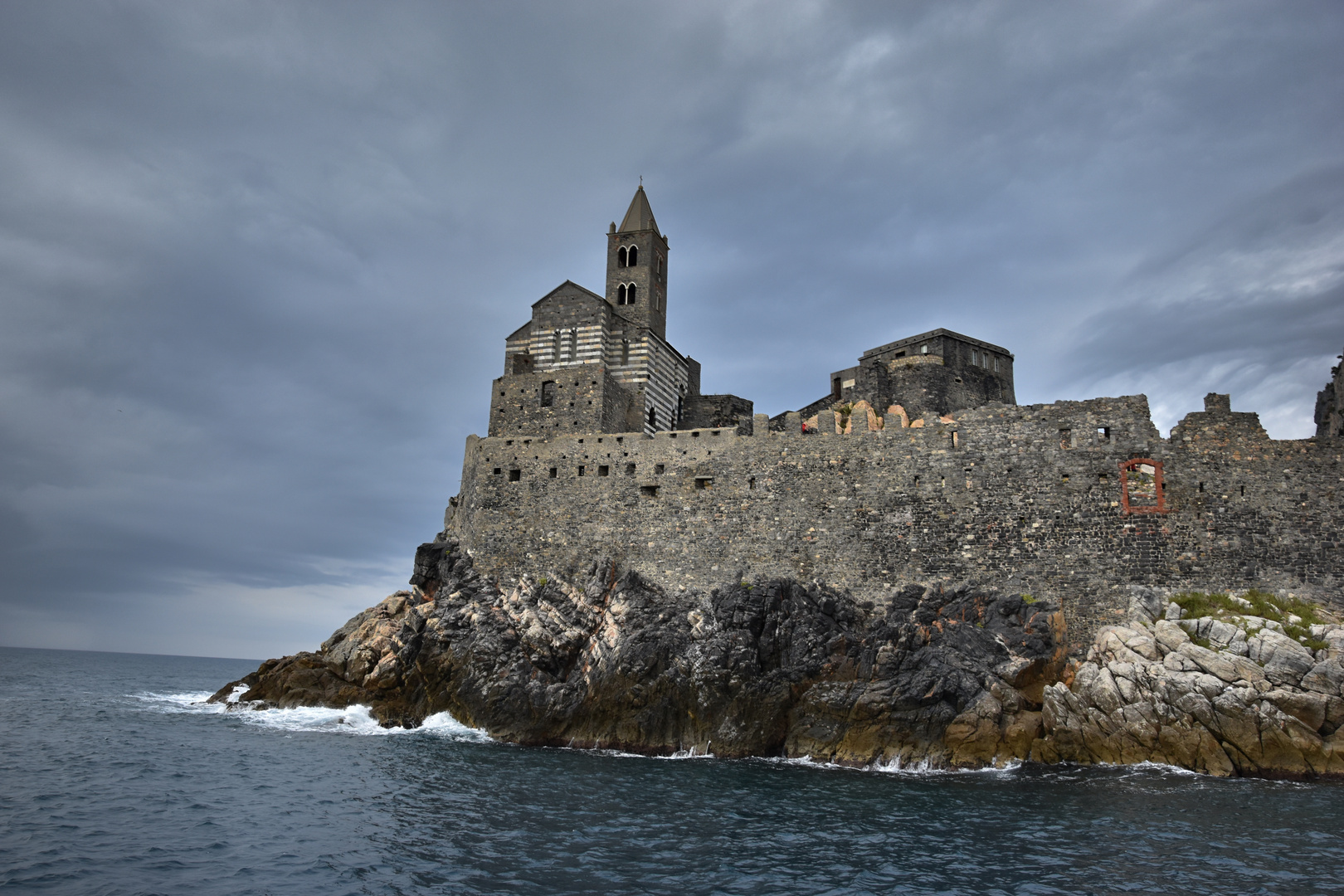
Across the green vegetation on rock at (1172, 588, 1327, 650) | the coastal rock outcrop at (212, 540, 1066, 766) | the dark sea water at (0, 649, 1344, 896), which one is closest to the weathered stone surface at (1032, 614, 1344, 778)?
the green vegetation on rock at (1172, 588, 1327, 650)

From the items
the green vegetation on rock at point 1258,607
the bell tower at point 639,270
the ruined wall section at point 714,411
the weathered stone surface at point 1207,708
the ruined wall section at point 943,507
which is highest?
the bell tower at point 639,270

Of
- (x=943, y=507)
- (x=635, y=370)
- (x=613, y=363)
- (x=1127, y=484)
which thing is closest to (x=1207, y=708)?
(x=1127, y=484)

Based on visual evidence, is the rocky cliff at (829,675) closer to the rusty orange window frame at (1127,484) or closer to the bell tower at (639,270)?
the rusty orange window frame at (1127,484)

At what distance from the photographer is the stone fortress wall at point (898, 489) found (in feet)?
85.3

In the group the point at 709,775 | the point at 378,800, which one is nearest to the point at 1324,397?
the point at 709,775

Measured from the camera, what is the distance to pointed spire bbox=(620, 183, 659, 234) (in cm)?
4394

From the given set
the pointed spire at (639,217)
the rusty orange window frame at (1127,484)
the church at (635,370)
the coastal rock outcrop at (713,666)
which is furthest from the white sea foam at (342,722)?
the pointed spire at (639,217)

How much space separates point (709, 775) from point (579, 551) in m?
12.2

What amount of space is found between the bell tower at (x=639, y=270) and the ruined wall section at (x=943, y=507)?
34.2 feet

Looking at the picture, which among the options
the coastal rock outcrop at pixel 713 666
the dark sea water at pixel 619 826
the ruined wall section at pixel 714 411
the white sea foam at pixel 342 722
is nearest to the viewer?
the dark sea water at pixel 619 826

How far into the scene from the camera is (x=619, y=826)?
1705 centimetres

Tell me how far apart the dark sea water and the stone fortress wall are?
7.39 metres

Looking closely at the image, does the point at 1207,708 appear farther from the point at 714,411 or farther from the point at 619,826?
the point at 714,411

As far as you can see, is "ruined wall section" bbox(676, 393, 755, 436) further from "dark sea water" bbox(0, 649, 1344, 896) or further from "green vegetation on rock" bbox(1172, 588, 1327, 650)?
"green vegetation on rock" bbox(1172, 588, 1327, 650)
